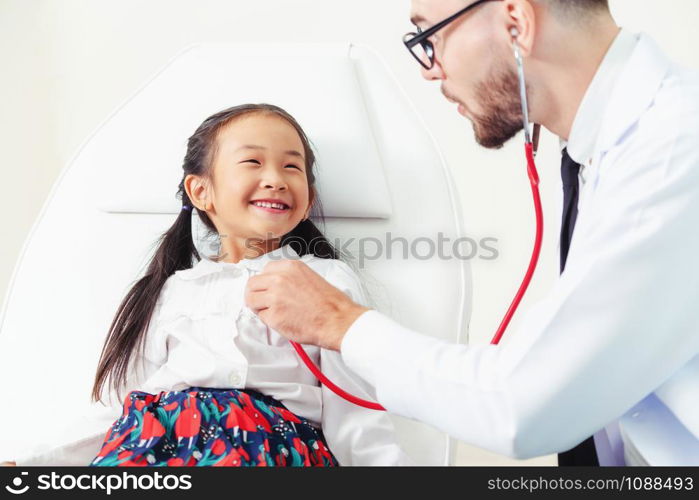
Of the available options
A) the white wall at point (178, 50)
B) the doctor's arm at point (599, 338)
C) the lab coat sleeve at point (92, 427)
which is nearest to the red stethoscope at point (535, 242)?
the doctor's arm at point (599, 338)

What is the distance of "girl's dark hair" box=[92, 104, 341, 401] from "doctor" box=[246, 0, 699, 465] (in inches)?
15.4

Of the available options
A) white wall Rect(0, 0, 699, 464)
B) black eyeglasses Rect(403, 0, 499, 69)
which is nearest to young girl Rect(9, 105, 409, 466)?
black eyeglasses Rect(403, 0, 499, 69)

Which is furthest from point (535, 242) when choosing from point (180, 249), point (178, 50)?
point (178, 50)

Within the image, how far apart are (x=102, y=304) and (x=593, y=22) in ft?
3.63

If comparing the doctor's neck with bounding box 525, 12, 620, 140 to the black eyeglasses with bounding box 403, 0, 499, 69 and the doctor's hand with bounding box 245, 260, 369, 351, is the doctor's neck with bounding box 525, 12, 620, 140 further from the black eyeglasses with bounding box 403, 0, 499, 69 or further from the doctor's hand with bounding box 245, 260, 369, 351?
the doctor's hand with bounding box 245, 260, 369, 351

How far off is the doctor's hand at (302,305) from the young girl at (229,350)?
190 millimetres

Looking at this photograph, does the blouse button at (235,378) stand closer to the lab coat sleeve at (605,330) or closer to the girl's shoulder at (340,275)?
the girl's shoulder at (340,275)

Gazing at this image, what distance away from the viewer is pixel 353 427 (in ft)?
4.22

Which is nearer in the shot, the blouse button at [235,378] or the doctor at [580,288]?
the doctor at [580,288]

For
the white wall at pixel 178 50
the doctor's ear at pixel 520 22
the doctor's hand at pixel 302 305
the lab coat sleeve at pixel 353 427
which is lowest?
the lab coat sleeve at pixel 353 427

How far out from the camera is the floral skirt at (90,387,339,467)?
1159 millimetres

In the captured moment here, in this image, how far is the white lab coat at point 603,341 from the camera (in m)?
0.86

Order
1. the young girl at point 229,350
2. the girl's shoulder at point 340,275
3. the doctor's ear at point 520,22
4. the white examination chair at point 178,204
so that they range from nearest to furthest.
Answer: the doctor's ear at point 520,22, the young girl at point 229,350, the girl's shoulder at point 340,275, the white examination chair at point 178,204

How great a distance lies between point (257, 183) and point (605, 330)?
2.69ft
